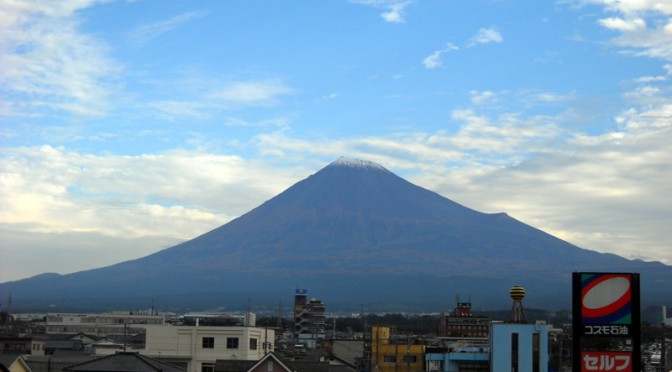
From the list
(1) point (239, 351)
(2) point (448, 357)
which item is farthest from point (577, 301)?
(2) point (448, 357)

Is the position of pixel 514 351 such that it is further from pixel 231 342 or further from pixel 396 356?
pixel 231 342

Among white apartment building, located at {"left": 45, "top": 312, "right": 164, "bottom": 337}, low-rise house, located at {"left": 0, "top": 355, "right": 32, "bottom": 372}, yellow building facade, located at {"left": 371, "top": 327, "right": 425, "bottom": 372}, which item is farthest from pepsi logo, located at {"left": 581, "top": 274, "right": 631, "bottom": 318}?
white apartment building, located at {"left": 45, "top": 312, "right": 164, "bottom": 337}

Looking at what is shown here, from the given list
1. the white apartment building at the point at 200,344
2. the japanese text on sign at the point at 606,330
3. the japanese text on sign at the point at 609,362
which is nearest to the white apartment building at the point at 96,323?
the white apartment building at the point at 200,344

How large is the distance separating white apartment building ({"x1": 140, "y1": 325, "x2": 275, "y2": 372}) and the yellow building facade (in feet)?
51.4

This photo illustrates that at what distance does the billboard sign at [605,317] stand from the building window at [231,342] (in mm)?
31051

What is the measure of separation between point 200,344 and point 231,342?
154 cm

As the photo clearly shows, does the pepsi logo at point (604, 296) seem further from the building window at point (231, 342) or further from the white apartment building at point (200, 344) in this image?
the building window at point (231, 342)

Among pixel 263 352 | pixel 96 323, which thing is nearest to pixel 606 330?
pixel 263 352

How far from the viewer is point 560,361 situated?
70.6 m

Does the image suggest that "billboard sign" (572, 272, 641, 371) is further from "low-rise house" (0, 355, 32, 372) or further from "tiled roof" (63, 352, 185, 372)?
"low-rise house" (0, 355, 32, 372)

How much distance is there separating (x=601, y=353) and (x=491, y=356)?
108 feet

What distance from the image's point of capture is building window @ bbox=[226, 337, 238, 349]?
5084 cm

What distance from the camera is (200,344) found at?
5122 centimetres

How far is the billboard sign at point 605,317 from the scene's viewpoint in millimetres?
21188
